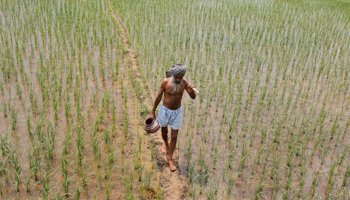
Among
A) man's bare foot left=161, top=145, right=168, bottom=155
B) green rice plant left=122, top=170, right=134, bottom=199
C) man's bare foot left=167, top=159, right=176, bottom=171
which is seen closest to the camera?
green rice plant left=122, top=170, right=134, bottom=199

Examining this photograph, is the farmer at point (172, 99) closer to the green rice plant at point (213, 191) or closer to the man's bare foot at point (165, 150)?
the man's bare foot at point (165, 150)

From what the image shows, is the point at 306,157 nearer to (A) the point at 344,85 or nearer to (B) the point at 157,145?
(B) the point at 157,145

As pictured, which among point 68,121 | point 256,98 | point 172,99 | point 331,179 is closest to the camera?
point 172,99

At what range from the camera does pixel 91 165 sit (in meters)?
3.08

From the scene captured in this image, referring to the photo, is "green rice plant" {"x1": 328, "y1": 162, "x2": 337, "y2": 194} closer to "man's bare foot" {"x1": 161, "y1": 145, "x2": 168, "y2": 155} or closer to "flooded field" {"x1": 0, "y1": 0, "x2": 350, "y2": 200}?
"flooded field" {"x1": 0, "y1": 0, "x2": 350, "y2": 200}

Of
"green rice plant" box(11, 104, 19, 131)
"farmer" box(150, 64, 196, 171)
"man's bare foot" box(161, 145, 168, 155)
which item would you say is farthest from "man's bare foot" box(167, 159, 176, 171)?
"green rice plant" box(11, 104, 19, 131)

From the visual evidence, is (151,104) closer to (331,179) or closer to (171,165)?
(171,165)

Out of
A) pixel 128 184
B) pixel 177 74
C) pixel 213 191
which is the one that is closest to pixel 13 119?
pixel 128 184

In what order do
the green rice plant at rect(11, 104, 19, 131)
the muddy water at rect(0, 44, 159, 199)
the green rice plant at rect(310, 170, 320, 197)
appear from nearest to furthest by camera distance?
the muddy water at rect(0, 44, 159, 199), the green rice plant at rect(310, 170, 320, 197), the green rice plant at rect(11, 104, 19, 131)

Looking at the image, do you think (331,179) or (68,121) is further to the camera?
(68,121)

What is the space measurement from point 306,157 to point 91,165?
8.23 feet

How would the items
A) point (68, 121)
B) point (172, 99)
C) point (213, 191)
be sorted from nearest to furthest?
point (213, 191), point (172, 99), point (68, 121)

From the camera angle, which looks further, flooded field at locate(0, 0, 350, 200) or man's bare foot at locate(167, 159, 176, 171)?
man's bare foot at locate(167, 159, 176, 171)

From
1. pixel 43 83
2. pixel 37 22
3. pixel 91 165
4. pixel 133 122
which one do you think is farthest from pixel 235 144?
pixel 37 22
